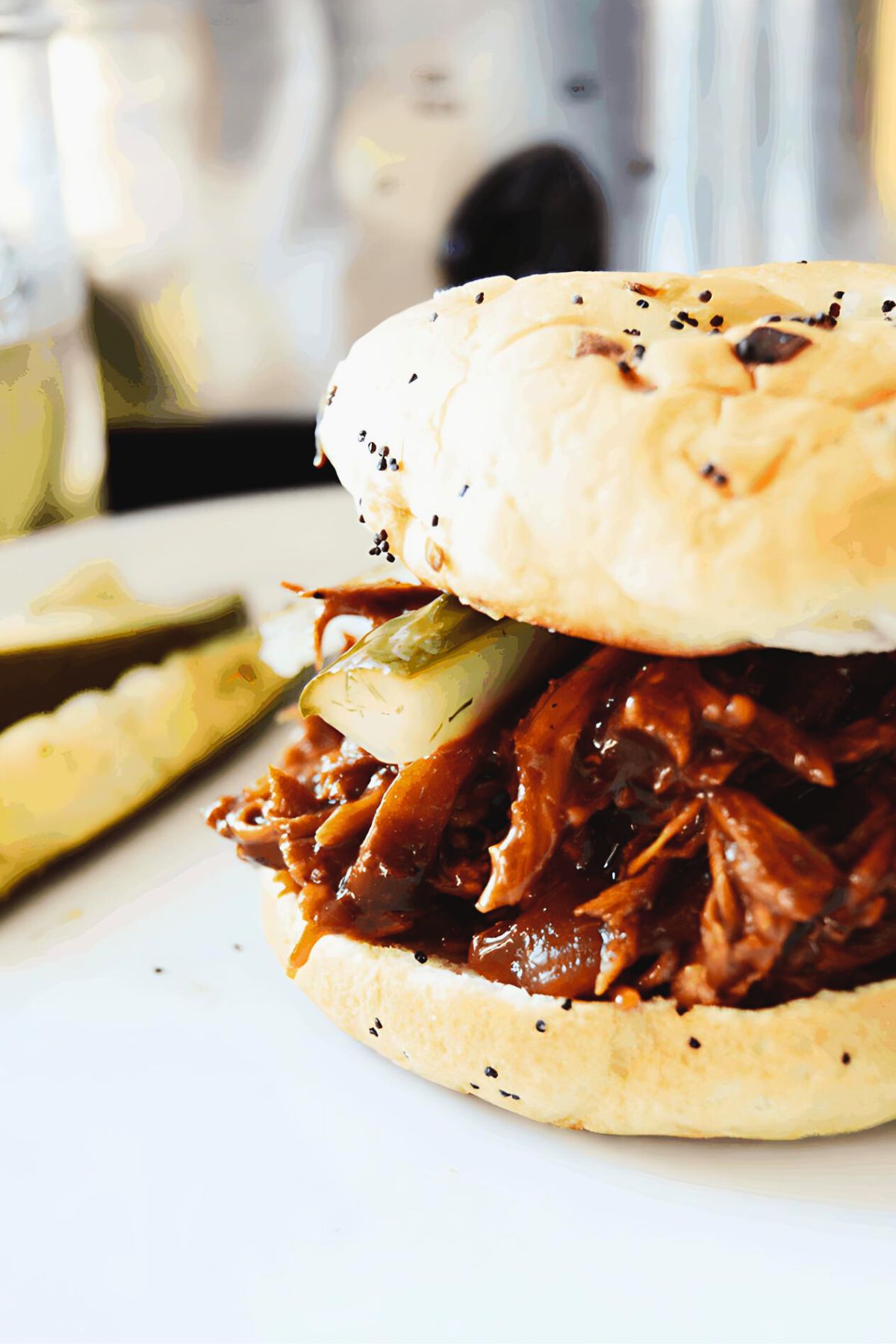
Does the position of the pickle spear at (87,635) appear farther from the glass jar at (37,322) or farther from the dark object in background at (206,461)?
the dark object in background at (206,461)

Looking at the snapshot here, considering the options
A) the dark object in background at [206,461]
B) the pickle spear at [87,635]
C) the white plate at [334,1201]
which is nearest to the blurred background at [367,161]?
the dark object in background at [206,461]

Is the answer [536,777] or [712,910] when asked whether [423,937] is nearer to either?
[536,777]

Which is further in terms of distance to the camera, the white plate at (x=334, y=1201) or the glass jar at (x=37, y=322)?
the glass jar at (x=37, y=322)

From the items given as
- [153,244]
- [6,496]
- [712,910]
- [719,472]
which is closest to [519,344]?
[719,472]

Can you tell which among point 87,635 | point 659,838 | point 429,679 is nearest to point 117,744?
point 87,635

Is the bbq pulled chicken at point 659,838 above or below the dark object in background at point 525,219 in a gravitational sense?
below

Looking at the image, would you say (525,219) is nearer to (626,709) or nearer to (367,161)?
(367,161)
